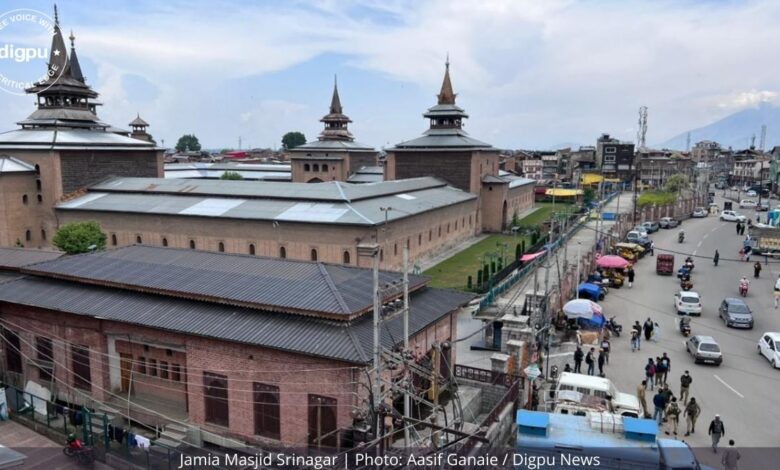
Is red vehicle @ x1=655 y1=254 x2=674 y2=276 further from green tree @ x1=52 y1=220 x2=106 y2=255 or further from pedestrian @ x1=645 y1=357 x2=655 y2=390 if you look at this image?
green tree @ x1=52 y1=220 x2=106 y2=255

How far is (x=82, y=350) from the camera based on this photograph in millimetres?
19547

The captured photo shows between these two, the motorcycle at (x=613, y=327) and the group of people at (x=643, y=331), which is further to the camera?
the motorcycle at (x=613, y=327)

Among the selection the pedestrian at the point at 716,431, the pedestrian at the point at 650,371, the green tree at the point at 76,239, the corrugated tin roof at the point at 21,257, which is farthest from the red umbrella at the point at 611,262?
the green tree at the point at 76,239

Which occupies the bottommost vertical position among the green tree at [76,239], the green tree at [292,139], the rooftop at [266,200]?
the green tree at [76,239]

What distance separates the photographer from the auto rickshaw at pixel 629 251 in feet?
147

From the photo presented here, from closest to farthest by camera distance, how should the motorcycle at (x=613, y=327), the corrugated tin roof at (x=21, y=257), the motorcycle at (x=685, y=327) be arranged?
the corrugated tin roof at (x=21, y=257), the motorcycle at (x=685, y=327), the motorcycle at (x=613, y=327)

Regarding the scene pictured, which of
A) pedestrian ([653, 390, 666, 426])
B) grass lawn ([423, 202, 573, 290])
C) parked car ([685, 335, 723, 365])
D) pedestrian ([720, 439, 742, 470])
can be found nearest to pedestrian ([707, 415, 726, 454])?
pedestrian ([653, 390, 666, 426])

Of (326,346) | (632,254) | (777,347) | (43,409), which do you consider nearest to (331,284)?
(326,346)

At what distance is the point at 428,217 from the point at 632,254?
16.4 m

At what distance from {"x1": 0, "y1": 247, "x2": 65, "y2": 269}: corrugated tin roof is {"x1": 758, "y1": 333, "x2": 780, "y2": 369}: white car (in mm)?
30640

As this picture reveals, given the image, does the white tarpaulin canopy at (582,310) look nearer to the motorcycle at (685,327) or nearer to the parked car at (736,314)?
the motorcycle at (685,327)

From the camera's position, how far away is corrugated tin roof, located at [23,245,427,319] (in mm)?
17266

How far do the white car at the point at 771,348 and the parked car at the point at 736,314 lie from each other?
349 centimetres

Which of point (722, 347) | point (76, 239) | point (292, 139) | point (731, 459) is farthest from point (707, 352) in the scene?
point (292, 139)
